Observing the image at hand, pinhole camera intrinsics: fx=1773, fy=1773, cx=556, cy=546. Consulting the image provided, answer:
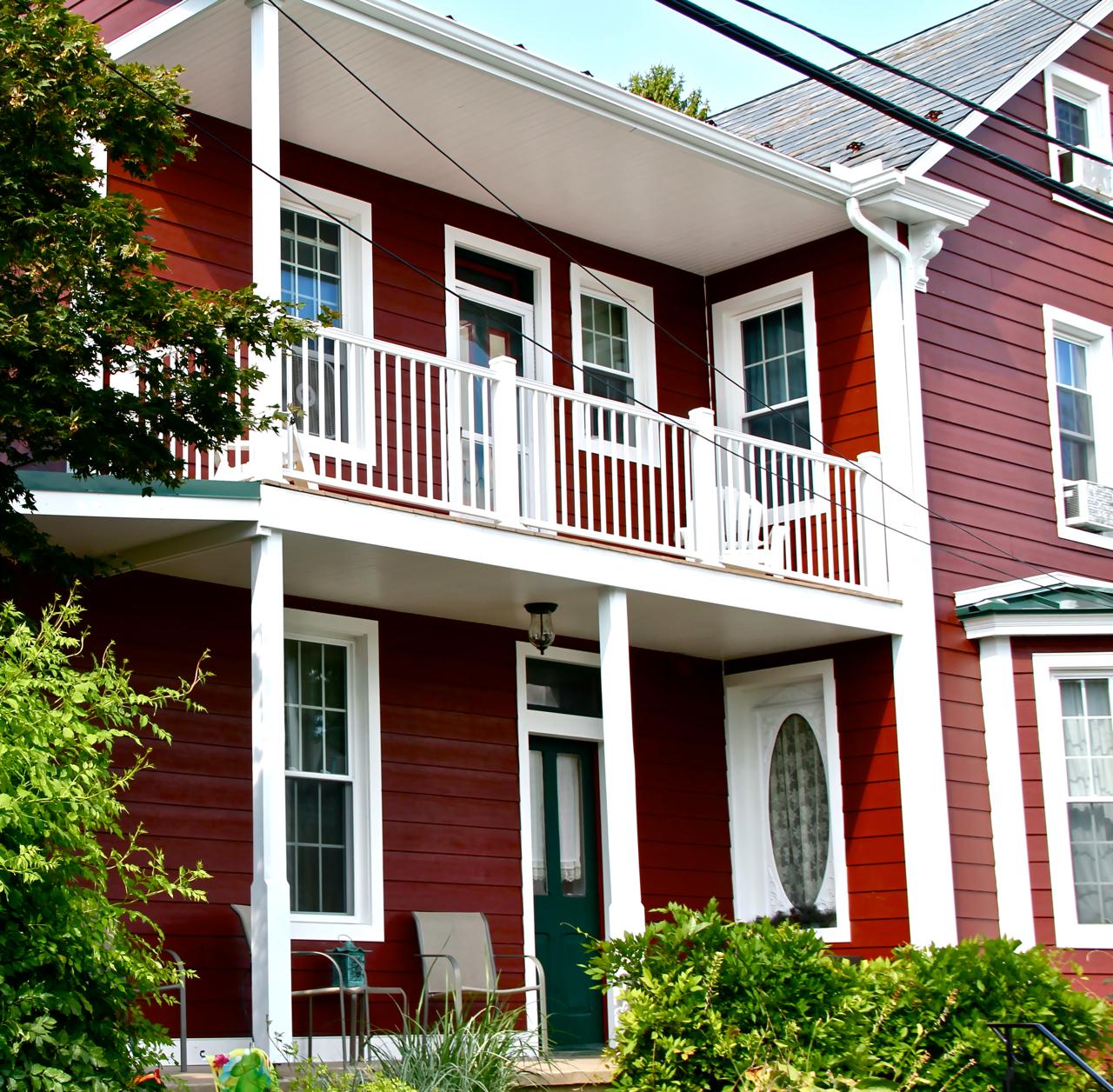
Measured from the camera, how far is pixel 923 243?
1314 centimetres

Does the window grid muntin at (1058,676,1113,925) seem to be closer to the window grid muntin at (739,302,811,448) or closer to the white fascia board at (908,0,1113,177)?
the window grid muntin at (739,302,811,448)

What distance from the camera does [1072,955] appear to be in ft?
41.3

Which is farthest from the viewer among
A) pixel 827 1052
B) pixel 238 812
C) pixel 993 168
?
pixel 993 168

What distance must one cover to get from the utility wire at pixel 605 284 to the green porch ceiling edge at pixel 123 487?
8.78 ft

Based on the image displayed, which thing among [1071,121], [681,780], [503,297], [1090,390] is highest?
[1071,121]

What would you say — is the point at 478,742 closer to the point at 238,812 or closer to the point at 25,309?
the point at 238,812

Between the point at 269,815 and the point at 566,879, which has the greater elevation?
the point at 269,815

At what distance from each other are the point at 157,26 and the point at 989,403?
6909mm

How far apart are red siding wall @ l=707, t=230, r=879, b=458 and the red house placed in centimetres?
3

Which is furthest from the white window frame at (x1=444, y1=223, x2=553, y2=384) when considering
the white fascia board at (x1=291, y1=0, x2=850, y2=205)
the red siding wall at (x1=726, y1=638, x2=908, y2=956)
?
the red siding wall at (x1=726, y1=638, x2=908, y2=956)

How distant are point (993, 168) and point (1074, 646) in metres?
4.01

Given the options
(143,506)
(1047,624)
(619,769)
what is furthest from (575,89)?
(1047,624)

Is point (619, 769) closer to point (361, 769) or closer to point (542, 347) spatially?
point (361, 769)

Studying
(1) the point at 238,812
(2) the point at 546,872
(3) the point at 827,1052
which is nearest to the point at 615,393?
(2) the point at 546,872
